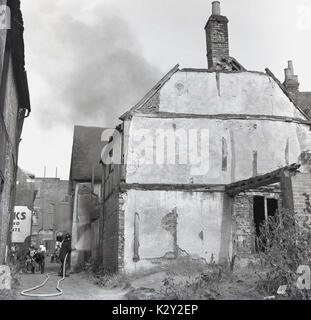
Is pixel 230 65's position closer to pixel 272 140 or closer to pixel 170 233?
pixel 272 140

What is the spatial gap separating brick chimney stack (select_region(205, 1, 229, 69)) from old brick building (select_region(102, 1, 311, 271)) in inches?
1.6

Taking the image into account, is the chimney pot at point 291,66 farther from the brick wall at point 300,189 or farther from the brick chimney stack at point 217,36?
the brick wall at point 300,189

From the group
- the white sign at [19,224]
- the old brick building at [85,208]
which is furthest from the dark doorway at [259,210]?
the white sign at [19,224]

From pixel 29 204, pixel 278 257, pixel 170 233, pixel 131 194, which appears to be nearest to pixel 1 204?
pixel 131 194

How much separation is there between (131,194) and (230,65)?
674 centimetres

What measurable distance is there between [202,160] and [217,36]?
5548 millimetres

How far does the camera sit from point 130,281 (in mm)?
12312

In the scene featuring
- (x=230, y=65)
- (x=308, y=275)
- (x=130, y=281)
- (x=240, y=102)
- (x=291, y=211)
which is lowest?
(x=130, y=281)

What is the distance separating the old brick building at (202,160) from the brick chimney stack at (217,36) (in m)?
0.04

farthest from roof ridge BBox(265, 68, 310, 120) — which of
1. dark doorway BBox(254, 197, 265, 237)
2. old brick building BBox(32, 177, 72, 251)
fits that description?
old brick building BBox(32, 177, 72, 251)

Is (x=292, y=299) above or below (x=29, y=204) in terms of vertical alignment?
below

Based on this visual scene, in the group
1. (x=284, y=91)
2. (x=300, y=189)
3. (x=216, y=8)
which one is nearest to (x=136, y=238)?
(x=300, y=189)

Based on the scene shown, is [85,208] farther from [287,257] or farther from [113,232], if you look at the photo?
[287,257]

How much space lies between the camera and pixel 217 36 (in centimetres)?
1625
